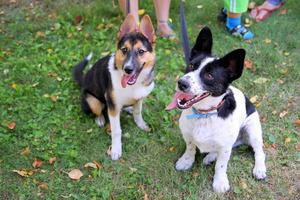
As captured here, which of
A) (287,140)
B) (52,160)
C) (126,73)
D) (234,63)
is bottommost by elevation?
(287,140)

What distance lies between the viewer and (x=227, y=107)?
3.04 metres

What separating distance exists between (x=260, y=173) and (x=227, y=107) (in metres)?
0.77

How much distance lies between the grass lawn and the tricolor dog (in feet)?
1.02

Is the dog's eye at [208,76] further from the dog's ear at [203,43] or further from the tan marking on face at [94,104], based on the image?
the tan marking on face at [94,104]

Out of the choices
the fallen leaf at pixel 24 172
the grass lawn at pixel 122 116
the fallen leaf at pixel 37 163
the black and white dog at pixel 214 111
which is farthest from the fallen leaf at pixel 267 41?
the fallen leaf at pixel 24 172

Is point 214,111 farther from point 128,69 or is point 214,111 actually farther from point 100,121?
point 100,121

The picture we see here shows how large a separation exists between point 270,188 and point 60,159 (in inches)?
71.2

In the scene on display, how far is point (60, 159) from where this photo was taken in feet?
12.1

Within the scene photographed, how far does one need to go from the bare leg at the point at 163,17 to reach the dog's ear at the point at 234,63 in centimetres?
257

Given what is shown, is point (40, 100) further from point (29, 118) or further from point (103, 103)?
point (103, 103)

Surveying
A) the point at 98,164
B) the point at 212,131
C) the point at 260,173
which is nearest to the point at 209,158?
the point at 260,173

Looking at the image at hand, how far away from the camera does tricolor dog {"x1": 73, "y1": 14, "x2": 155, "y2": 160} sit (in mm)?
3355

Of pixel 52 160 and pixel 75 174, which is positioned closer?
pixel 75 174

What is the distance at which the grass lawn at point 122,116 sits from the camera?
3.43 meters
